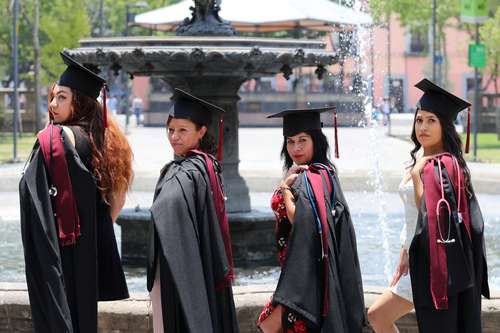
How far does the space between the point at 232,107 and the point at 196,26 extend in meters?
0.86

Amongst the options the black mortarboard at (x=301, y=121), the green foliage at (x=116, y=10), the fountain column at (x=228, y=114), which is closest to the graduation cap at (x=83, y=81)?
the black mortarboard at (x=301, y=121)

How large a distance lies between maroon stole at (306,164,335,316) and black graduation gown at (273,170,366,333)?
0.07ft

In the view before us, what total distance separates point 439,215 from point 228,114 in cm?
571

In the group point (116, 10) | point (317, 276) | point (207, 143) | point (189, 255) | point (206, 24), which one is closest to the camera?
point (189, 255)

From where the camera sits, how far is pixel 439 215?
6180mm

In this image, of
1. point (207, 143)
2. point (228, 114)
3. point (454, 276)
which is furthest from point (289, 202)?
point (228, 114)

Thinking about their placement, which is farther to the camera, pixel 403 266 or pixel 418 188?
pixel 403 266

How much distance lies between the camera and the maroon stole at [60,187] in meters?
6.35

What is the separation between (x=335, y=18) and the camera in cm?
2481

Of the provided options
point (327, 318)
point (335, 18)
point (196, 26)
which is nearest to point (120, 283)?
point (327, 318)

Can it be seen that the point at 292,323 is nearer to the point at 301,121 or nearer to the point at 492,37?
the point at 301,121

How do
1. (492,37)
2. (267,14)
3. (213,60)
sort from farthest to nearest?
(492,37)
(267,14)
(213,60)

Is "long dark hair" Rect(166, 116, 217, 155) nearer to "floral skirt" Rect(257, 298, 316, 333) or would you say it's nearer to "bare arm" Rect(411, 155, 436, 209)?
"floral skirt" Rect(257, 298, 316, 333)

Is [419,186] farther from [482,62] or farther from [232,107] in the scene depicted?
[482,62]
